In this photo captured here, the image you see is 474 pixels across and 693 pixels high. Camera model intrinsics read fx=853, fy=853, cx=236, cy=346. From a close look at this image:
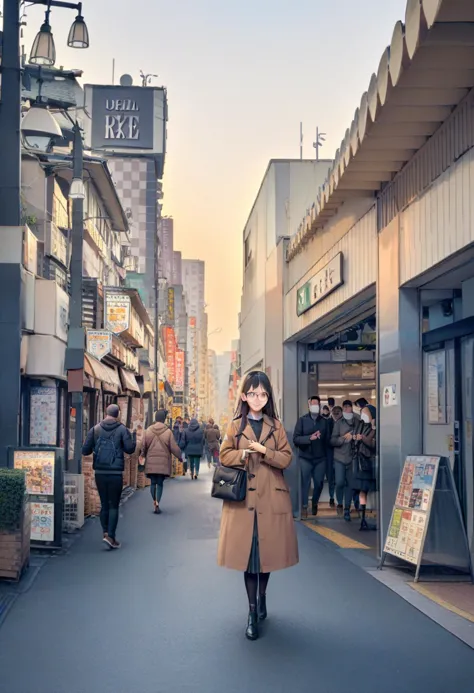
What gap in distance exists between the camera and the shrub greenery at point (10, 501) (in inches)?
325

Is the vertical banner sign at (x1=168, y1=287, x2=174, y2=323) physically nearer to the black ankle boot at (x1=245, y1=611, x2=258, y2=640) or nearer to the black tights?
the black tights

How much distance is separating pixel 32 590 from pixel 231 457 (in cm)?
293

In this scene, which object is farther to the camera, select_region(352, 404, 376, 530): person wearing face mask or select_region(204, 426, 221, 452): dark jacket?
select_region(204, 426, 221, 452): dark jacket

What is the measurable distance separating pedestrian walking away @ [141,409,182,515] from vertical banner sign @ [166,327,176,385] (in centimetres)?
5072

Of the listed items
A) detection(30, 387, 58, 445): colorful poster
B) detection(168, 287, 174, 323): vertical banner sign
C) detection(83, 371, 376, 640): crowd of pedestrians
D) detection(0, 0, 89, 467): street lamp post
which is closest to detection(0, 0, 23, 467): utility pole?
detection(0, 0, 89, 467): street lamp post

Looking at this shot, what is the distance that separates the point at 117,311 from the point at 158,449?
960 cm

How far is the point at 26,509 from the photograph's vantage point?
8.65m

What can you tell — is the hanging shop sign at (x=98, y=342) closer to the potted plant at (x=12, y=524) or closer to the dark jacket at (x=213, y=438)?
the potted plant at (x=12, y=524)

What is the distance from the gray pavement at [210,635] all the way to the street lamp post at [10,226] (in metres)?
2.03

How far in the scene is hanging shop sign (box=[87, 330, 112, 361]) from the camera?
19.0 meters

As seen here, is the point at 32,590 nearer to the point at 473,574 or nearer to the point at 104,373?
the point at 473,574

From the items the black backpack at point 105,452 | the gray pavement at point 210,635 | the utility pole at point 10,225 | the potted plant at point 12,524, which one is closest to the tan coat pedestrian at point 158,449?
the black backpack at point 105,452

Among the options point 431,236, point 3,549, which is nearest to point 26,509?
point 3,549

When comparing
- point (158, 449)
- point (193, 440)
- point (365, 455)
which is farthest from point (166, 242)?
point (365, 455)
